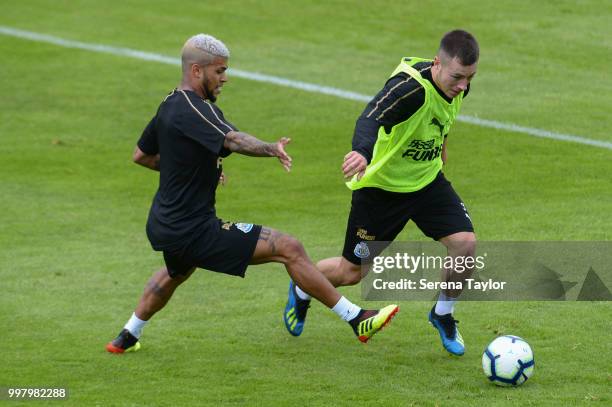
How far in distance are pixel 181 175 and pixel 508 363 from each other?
2721 millimetres

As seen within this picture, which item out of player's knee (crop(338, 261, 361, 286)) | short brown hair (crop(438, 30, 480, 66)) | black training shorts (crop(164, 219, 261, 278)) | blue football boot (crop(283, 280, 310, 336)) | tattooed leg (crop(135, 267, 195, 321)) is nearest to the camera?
black training shorts (crop(164, 219, 261, 278))

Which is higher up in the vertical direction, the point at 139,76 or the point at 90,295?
the point at 139,76

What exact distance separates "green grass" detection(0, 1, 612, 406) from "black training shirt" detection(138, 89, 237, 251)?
1131 mm

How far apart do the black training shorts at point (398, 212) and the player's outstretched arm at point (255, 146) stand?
1.67 metres

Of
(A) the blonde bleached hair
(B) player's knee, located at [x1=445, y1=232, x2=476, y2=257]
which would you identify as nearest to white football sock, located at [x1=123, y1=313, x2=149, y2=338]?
(A) the blonde bleached hair

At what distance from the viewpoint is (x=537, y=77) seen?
58.7ft

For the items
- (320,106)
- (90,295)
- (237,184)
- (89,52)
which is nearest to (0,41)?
(89,52)

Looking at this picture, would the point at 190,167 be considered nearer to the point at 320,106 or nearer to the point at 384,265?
the point at 384,265

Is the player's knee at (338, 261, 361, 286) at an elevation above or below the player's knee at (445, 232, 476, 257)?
below

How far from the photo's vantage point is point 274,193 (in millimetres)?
14336

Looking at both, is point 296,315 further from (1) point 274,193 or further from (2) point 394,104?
(1) point 274,193

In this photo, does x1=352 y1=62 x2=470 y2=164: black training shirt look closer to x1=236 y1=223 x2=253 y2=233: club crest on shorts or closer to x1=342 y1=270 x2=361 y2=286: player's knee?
x1=236 y1=223 x2=253 y2=233: club crest on shorts

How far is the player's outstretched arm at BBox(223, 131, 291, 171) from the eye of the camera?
7.47m

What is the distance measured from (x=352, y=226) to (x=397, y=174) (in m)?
0.59
